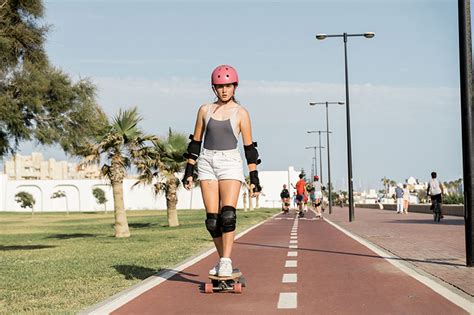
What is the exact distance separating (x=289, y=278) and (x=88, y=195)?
120 meters

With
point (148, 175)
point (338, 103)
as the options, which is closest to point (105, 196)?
point (338, 103)

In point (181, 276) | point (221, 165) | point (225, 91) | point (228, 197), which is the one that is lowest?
point (181, 276)

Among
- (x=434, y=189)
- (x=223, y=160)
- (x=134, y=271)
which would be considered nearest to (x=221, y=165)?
(x=223, y=160)

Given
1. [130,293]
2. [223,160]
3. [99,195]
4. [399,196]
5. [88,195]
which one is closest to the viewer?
[130,293]

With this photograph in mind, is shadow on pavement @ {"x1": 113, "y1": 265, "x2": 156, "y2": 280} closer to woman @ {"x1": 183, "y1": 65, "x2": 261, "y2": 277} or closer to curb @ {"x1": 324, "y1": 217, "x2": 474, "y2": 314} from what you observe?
woman @ {"x1": 183, "y1": 65, "x2": 261, "y2": 277}

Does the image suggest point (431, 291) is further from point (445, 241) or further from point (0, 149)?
point (0, 149)

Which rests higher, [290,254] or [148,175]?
[148,175]

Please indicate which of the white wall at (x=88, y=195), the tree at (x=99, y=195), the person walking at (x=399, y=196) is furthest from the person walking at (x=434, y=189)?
the white wall at (x=88, y=195)

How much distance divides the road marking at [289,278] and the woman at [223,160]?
119 centimetres

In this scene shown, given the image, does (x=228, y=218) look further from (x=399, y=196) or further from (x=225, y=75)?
(x=399, y=196)

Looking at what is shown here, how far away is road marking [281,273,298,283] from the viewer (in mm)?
8750

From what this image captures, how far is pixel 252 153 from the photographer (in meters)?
8.27

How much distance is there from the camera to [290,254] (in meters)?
12.9

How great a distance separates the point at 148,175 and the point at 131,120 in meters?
2.89
